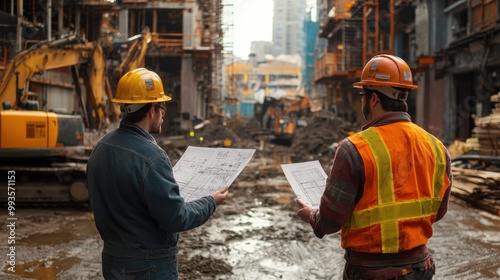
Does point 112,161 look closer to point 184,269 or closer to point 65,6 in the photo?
point 184,269

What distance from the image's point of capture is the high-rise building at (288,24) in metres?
146

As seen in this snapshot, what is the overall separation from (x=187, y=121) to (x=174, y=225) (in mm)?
36219

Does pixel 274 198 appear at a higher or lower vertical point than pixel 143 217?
lower

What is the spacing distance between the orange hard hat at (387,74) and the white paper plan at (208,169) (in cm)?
90

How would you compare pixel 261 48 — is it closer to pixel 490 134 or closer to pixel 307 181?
pixel 490 134

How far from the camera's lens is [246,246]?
26.8ft

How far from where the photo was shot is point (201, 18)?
147 feet

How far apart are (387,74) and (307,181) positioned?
0.87 meters

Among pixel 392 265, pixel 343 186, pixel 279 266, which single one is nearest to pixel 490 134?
pixel 279 266

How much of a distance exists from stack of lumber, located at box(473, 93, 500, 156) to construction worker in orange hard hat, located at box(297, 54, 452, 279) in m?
12.3

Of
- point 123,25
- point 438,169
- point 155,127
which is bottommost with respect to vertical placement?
point 438,169

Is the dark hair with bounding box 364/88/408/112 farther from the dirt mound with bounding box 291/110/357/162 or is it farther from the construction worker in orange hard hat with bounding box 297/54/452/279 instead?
the dirt mound with bounding box 291/110/357/162

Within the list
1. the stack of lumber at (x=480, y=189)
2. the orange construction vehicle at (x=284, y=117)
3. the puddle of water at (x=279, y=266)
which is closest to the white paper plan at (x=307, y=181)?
the puddle of water at (x=279, y=266)

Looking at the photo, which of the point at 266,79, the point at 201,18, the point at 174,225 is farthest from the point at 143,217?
the point at 266,79
